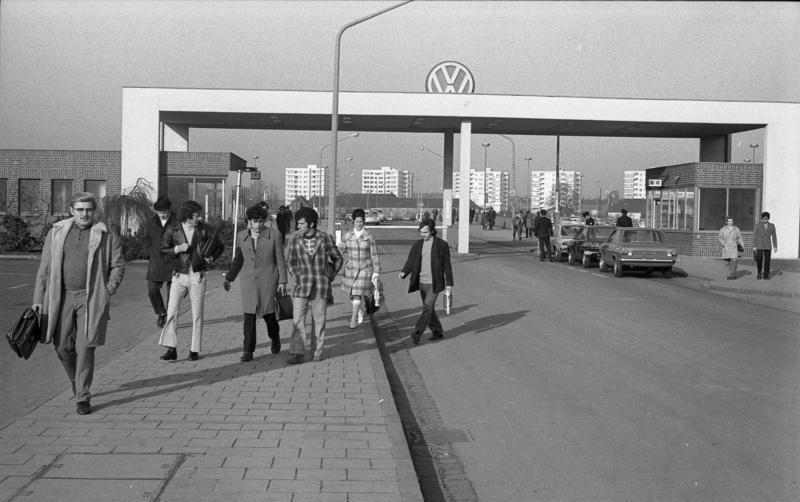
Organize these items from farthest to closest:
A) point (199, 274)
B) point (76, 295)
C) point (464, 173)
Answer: point (464, 173), point (199, 274), point (76, 295)

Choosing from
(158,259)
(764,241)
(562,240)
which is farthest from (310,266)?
(562,240)

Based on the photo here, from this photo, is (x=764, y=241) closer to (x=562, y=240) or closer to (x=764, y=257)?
(x=764, y=257)

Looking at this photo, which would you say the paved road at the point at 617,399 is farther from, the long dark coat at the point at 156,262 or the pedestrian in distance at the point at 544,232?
the pedestrian in distance at the point at 544,232

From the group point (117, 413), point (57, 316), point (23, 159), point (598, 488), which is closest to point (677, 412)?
point (598, 488)

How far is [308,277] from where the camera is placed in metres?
9.38

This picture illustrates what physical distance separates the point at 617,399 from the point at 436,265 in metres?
4.06

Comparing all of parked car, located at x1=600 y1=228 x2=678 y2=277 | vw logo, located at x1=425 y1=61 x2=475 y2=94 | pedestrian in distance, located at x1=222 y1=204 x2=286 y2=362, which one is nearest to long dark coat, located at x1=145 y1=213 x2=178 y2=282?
pedestrian in distance, located at x1=222 y1=204 x2=286 y2=362

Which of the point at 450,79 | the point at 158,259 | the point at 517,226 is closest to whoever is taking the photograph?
the point at 158,259

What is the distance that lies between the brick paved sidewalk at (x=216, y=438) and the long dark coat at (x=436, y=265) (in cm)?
263

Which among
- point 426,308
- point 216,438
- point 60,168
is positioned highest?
point 60,168

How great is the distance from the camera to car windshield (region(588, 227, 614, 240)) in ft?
94.7

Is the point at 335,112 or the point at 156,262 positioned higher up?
the point at 335,112

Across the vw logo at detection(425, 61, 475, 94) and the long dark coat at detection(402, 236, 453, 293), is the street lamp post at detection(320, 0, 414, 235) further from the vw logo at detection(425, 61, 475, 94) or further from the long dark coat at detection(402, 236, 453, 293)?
the vw logo at detection(425, 61, 475, 94)

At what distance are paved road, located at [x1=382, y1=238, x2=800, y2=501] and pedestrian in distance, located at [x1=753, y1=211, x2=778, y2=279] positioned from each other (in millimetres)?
7006
